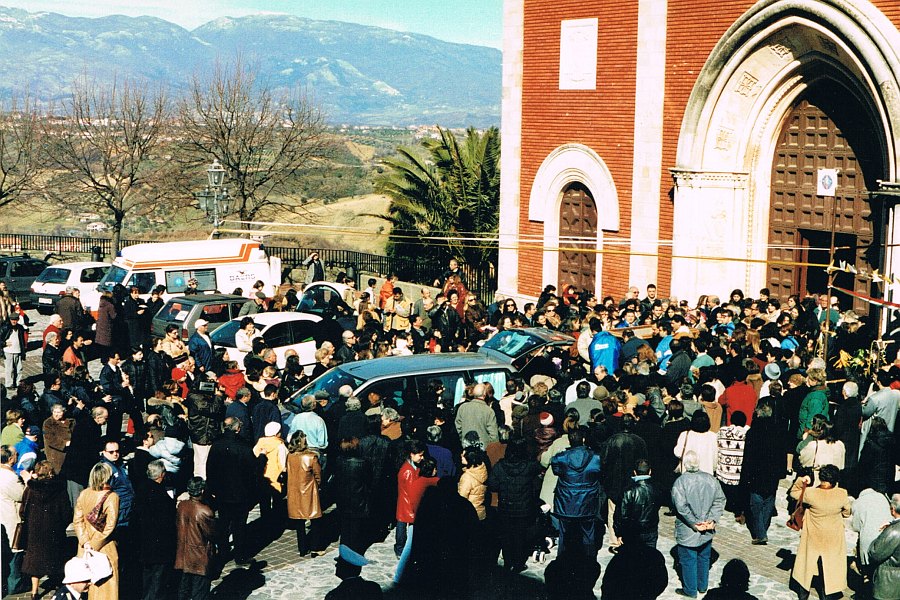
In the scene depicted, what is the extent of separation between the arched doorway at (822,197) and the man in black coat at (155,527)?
1297 cm

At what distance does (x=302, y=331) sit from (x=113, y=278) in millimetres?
6502

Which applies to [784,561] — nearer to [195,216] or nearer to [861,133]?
[861,133]

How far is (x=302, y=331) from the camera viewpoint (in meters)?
19.6

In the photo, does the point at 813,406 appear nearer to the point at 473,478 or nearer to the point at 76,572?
the point at 473,478

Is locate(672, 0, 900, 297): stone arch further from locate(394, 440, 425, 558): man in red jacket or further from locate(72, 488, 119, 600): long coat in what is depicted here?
locate(72, 488, 119, 600): long coat

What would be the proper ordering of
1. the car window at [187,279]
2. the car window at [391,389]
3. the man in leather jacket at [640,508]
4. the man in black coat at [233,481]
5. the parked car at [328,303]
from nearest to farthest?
the man in leather jacket at [640,508]
the man in black coat at [233,481]
the car window at [391,389]
the parked car at [328,303]
the car window at [187,279]

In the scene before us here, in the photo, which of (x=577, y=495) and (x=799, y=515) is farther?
(x=577, y=495)

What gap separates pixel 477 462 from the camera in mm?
11836

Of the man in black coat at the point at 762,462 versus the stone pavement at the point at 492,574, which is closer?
the stone pavement at the point at 492,574

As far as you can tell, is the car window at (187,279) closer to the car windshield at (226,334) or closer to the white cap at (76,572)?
the car windshield at (226,334)

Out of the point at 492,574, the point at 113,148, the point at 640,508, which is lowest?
the point at 492,574

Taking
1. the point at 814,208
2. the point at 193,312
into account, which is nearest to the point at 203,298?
the point at 193,312

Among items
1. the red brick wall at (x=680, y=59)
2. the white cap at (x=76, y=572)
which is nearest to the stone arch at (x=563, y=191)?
the red brick wall at (x=680, y=59)

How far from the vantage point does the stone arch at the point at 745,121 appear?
20.1 meters
